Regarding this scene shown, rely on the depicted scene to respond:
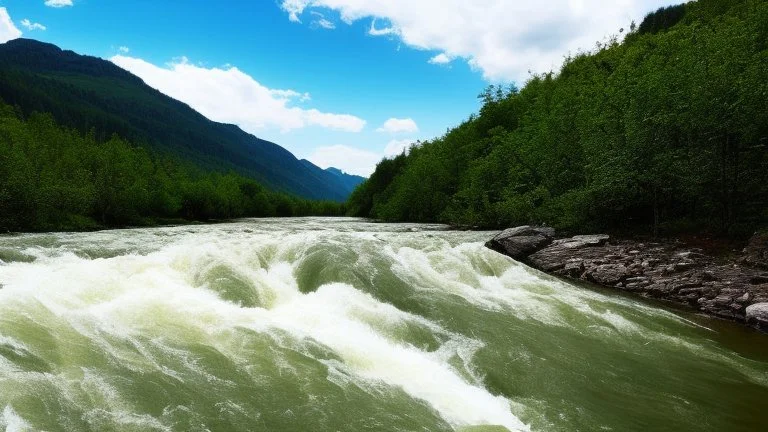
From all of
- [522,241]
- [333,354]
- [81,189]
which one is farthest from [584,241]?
[81,189]

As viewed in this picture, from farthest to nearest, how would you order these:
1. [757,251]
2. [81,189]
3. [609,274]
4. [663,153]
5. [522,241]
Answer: [81,189] → [522,241] → [663,153] → [609,274] → [757,251]

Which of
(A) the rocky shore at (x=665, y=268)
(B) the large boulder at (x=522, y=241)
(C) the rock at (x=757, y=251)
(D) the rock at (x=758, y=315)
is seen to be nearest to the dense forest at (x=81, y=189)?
(B) the large boulder at (x=522, y=241)

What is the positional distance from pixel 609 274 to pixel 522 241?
6463mm

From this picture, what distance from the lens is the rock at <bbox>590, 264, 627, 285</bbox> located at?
19.5 m

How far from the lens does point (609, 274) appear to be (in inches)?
786

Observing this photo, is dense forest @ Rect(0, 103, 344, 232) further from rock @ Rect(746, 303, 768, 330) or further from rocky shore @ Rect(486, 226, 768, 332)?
rock @ Rect(746, 303, 768, 330)

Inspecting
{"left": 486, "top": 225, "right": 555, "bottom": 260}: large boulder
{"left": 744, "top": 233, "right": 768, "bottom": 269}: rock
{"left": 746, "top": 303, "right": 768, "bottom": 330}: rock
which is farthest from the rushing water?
{"left": 486, "top": 225, "right": 555, "bottom": 260}: large boulder

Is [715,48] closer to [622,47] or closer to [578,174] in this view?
[578,174]

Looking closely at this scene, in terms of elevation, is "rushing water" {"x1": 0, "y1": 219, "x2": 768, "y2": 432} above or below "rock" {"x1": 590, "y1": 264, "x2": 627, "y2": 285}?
below

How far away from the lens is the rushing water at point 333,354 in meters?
6.19

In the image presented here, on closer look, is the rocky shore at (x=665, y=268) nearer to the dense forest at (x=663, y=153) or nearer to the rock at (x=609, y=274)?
the rock at (x=609, y=274)

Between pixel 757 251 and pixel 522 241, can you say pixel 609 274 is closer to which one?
pixel 757 251

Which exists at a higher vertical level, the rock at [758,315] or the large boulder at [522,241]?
the large boulder at [522,241]

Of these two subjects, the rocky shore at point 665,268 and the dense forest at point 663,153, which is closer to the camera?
the rocky shore at point 665,268
